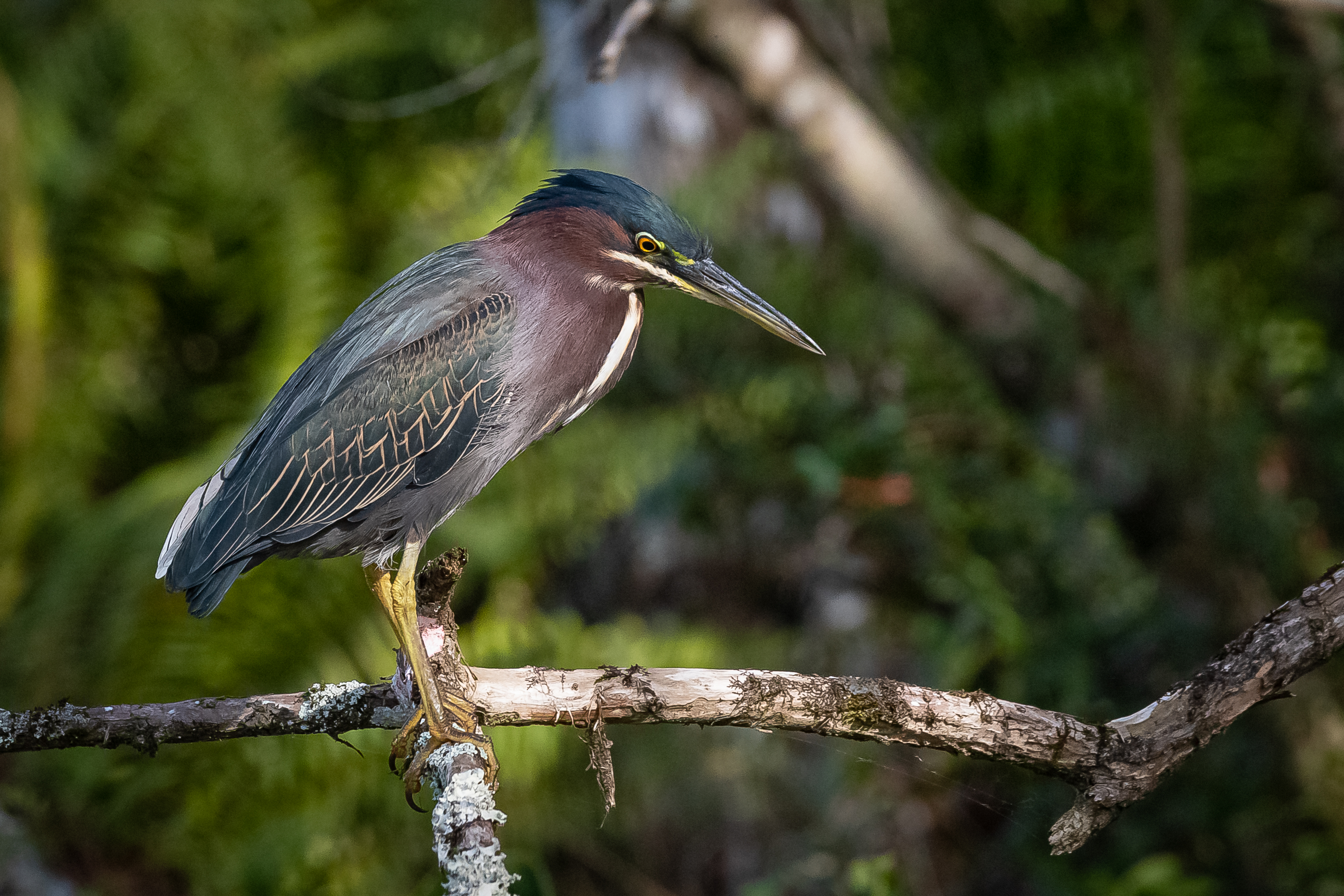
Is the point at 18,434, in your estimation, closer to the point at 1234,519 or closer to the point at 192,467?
the point at 192,467

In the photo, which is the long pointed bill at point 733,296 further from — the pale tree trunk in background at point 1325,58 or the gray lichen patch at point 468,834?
the pale tree trunk in background at point 1325,58

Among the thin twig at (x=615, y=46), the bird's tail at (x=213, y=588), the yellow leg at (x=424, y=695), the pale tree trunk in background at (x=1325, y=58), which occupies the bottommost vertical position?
the yellow leg at (x=424, y=695)

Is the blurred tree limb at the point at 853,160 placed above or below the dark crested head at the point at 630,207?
above

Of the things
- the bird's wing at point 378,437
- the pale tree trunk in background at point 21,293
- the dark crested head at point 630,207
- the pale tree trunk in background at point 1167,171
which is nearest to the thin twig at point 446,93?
the pale tree trunk in background at point 21,293

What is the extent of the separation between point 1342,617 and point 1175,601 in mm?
2601

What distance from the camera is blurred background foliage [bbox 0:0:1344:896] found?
3854mm

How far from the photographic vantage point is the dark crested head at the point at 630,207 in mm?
1912

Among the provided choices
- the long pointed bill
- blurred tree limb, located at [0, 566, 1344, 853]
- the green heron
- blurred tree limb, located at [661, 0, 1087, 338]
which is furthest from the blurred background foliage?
the long pointed bill

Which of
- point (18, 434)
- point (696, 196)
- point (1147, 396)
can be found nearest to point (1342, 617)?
point (1147, 396)

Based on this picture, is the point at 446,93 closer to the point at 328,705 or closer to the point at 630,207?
the point at 630,207

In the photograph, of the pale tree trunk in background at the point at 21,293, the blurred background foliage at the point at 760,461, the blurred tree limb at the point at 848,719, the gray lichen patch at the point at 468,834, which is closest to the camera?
the gray lichen patch at the point at 468,834

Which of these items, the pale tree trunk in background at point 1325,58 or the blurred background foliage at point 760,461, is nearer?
the blurred background foliage at point 760,461

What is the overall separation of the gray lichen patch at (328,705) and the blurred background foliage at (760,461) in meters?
1.05

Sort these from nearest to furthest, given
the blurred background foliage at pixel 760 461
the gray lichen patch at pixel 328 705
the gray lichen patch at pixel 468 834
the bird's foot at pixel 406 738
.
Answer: the gray lichen patch at pixel 468 834 < the gray lichen patch at pixel 328 705 < the bird's foot at pixel 406 738 < the blurred background foliage at pixel 760 461
